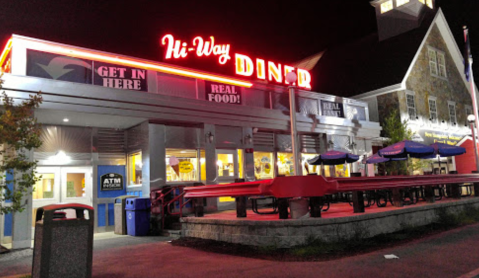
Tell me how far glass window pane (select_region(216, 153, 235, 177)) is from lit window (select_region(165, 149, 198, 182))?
1.05m

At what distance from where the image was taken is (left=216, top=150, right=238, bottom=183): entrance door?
15211mm

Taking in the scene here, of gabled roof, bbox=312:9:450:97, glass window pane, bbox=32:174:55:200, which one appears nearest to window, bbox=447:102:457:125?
gabled roof, bbox=312:9:450:97

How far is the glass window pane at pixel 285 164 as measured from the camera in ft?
58.3

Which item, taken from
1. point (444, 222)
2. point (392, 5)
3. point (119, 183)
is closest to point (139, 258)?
point (119, 183)

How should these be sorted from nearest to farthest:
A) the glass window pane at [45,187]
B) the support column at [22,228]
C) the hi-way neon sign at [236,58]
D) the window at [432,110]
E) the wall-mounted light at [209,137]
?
1. the support column at [22,228]
2. the glass window pane at [45,187]
3. the wall-mounted light at [209,137]
4. the hi-way neon sign at [236,58]
5. the window at [432,110]

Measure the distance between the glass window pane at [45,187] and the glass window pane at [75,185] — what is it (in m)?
0.51

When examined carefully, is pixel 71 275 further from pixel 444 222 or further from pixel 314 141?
pixel 314 141

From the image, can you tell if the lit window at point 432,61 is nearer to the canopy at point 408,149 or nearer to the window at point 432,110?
the window at point 432,110

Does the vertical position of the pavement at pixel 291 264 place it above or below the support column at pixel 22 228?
below

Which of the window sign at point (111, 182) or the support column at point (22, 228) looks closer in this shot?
the support column at point (22, 228)

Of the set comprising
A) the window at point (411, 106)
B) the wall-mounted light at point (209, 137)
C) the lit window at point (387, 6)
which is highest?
the lit window at point (387, 6)

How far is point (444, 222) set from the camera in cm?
1116

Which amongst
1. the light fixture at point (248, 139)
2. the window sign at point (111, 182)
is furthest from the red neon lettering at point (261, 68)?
the window sign at point (111, 182)

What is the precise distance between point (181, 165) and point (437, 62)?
22069 mm
